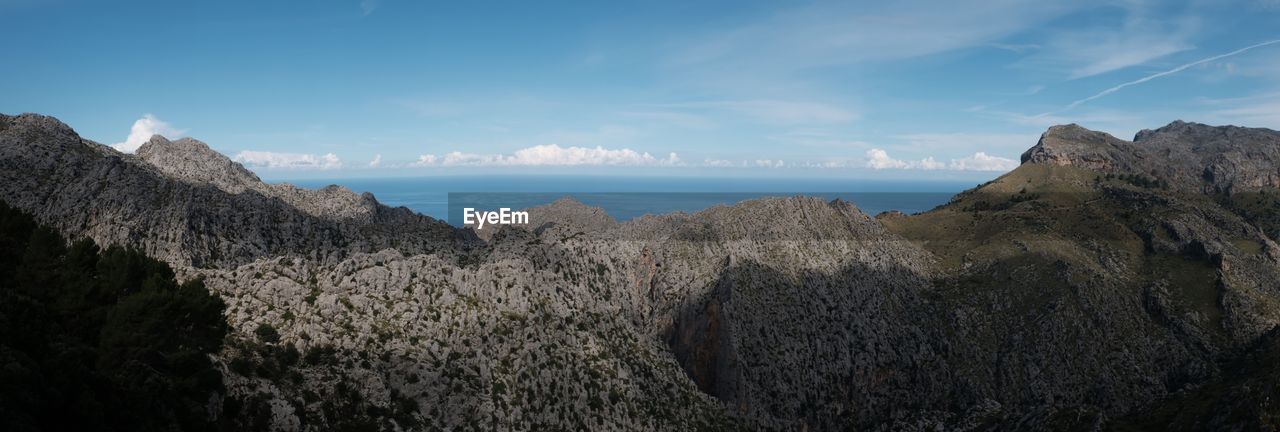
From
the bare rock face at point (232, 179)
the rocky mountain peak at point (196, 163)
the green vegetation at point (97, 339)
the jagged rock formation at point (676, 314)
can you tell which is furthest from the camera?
the rocky mountain peak at point (196, 163)

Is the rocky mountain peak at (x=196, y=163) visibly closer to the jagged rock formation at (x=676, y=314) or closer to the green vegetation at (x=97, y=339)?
the jagged rock formation at (x=676, y=314)

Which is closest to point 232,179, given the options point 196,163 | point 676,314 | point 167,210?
point 196,163

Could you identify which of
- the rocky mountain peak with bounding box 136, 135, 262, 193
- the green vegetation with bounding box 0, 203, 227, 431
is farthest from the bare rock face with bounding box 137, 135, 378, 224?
the green vegetation with bounding box 0, 203, 227, 431

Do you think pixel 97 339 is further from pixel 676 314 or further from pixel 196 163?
pixel 676 314

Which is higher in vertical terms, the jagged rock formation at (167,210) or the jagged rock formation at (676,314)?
the jagged rock formation at (167,210)

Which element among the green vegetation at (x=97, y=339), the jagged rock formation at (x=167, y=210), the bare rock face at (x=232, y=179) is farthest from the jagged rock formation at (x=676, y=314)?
the green vegetation at (x=97, y=339)

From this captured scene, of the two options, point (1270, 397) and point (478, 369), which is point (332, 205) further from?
point (1270, 397)

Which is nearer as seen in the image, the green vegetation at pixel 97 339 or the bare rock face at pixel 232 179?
the green vegetation at pixel 97 339

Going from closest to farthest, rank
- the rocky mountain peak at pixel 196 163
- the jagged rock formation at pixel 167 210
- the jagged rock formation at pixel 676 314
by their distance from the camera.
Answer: the jagged rock formation at pixel 676 314
the jagged rock formation at pixel 167 210
the rocky mountain peak at pixel 196 163
